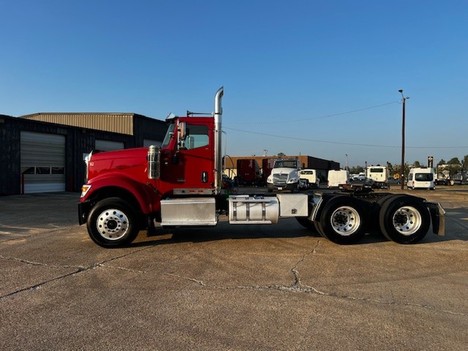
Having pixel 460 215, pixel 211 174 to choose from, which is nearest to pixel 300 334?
pixel 211 174

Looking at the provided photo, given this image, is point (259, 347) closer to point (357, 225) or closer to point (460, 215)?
point (357, 225)

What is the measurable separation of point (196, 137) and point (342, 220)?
3.89m

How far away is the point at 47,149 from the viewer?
2834 centimetres

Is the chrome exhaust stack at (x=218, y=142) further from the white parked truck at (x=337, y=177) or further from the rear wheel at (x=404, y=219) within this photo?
the white parked truck at (x=337, y=177)

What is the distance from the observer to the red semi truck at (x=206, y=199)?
28.7ft

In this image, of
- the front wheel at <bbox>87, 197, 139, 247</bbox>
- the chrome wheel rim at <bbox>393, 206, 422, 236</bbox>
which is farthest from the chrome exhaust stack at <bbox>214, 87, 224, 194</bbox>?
the chrome wheel rim at <bbox>393, 206, 422, 236</bbox>

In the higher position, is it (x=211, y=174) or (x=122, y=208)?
(x=211, y=174)

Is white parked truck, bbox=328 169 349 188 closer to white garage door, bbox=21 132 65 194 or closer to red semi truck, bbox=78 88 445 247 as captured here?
white garage door, bbox=21 132 65 194

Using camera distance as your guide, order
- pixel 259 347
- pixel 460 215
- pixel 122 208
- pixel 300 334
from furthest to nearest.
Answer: pixel 460 215 < pixel 122 208 < pixel 300 334 < pixel 259 347

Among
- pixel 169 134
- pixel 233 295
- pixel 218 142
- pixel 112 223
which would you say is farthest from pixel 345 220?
pixel 112 223

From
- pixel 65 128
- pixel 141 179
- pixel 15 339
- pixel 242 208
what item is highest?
pixel 65 128

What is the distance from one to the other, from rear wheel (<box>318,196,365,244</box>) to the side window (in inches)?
126

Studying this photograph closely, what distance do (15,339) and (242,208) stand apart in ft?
18.7

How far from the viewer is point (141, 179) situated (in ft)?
29.5
